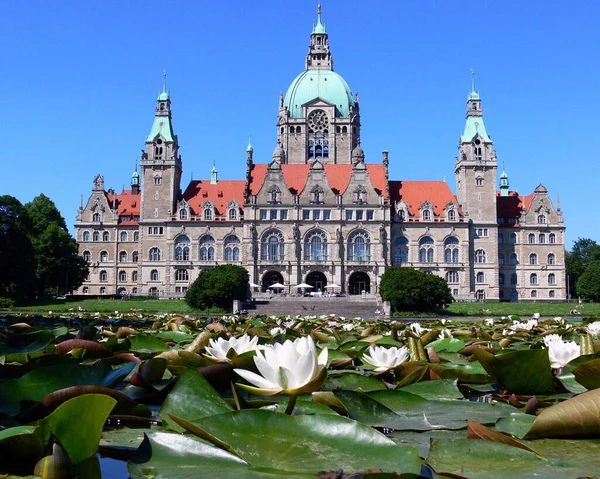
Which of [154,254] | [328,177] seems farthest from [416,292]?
[154,254]

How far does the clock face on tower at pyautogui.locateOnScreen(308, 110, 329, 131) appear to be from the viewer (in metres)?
69.4

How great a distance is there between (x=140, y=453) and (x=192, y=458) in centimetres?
16

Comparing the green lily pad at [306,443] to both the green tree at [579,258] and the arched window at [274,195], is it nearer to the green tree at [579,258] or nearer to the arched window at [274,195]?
the arched window at [274,195]

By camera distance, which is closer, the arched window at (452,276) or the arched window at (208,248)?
the arched window at (452,276)

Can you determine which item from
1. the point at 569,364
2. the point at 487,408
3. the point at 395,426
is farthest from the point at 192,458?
the point at 569,364

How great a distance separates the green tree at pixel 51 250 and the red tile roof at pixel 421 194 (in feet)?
96.2

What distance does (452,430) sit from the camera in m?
2.69

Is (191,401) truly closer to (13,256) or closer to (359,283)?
(13,256)

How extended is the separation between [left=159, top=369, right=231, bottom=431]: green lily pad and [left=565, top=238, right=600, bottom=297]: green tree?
7776cm

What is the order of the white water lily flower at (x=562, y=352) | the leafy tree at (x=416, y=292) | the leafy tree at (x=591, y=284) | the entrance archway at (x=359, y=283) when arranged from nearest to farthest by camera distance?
the white water lily flower at (x=562, y=352) < the leafy tree at (x=416, y=292) < the entrance archway at (x=359, y=283) < the leafy tree at (x=591, y=284)

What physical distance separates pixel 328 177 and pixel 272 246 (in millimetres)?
8393

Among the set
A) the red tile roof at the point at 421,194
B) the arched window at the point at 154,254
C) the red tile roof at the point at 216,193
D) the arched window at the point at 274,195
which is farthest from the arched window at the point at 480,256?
the arched window at the point at 154,254

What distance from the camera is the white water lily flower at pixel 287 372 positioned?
94.7 inches

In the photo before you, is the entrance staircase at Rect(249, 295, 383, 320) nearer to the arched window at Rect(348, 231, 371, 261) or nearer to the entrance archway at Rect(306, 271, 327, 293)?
the arched window at Rect(348, 231, 371, 261)
